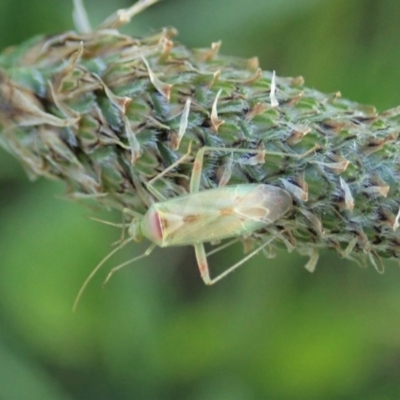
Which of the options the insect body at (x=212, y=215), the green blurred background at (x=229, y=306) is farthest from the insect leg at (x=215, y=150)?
the green blurred background at (x=229, y=306)

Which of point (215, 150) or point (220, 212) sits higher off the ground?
point (215, 150)

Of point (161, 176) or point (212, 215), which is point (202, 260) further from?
point (161, 176)

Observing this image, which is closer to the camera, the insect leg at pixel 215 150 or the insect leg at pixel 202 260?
the insect leg at pixel 215 150

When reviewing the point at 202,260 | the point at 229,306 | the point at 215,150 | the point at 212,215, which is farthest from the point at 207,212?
the point at 229,306

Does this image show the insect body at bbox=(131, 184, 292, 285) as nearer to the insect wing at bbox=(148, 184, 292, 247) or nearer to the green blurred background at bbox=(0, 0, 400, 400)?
the insect wing at bbox=(148, 184, 292, 247)

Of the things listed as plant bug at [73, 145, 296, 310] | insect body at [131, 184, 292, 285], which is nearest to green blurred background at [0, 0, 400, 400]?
plant bug at [73, 145, 296, 310]

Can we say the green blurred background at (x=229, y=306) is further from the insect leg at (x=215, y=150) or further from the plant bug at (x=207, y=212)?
the insect leg at (x=215, y=150)
